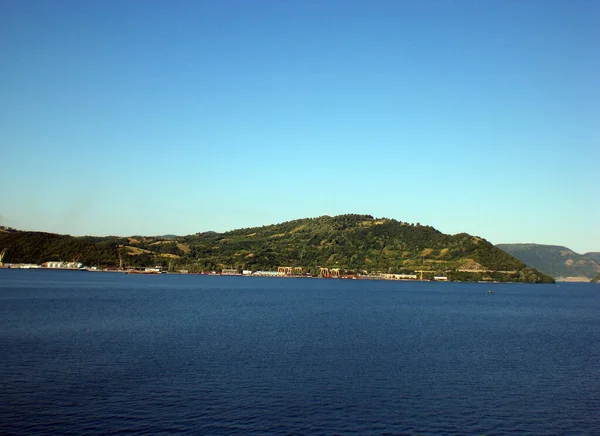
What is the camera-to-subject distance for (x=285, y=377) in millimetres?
49625

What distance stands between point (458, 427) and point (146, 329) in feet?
170

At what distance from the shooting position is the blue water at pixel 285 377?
37312 millimetres

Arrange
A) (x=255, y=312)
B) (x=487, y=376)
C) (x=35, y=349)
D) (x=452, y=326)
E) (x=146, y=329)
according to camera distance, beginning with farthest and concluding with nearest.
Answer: (x=255, y=312)
(x=452, y=326)
(x=146, y=329)
(x=35, y=349)
(x=487, y=376)

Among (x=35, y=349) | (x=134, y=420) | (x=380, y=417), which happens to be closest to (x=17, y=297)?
(x=35, y=349)

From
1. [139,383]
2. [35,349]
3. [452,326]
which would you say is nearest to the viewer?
[139,383]

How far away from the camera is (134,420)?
36.4 metres

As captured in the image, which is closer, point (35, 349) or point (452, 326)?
point (35, 349)

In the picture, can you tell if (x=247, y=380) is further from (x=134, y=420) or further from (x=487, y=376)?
(x=487, y=376)

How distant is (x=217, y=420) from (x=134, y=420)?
5594mm

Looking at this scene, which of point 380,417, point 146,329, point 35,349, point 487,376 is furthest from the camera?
point 146,329

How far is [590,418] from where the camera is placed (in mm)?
41094

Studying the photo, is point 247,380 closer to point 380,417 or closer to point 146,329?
point 380,417

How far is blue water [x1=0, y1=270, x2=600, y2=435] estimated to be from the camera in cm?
3731

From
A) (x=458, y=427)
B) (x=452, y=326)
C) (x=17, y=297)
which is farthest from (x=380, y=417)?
(x=17, y=297)
